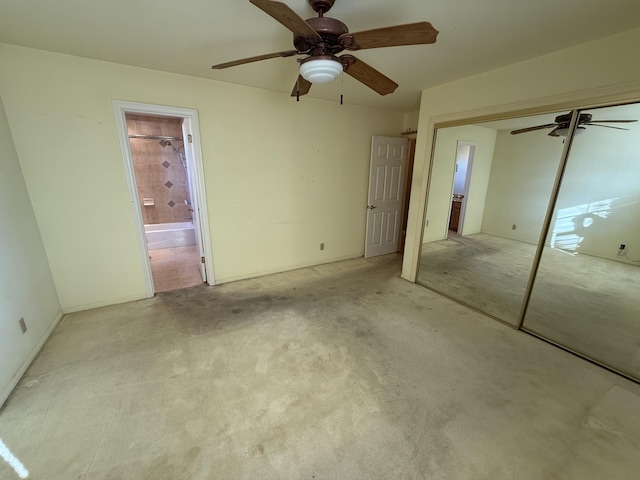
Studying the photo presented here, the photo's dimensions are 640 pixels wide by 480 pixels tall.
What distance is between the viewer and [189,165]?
120 inches

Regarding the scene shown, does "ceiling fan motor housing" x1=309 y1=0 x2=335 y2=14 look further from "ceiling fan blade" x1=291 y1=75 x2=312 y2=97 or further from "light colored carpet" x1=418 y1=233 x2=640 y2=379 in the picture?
"light colored carpet" x1=418 y1=233 x2=640 y2=379

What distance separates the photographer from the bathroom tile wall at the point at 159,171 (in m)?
4.79

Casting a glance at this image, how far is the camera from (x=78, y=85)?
225cm

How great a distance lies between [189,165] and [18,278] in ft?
5.83

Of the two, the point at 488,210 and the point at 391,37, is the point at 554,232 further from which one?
Answer: the point at 391,37

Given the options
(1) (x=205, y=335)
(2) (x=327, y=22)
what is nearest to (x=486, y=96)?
(2) (x=327, y=22)

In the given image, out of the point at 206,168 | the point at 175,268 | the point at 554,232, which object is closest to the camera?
the point at 554,232

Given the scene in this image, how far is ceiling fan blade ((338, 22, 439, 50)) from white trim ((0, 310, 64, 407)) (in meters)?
Result: 2.94

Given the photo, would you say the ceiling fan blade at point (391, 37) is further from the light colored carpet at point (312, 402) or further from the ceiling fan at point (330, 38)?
the light colored carpet at point (312, 402)

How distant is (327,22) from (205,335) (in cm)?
246

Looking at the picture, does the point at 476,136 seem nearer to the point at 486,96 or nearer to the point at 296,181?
the point at 486,96

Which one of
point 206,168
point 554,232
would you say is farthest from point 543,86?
point 206,168

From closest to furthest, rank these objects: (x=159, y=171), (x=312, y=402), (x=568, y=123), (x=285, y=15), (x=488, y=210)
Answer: (x=285, y=15)
(x=312, y=402)
(x=568, y=123)
(x=488, y=210)
(x=159, y=171)

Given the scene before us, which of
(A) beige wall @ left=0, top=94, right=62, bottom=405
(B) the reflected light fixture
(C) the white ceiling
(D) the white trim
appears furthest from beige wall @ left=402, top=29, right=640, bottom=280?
(D) the white trim
